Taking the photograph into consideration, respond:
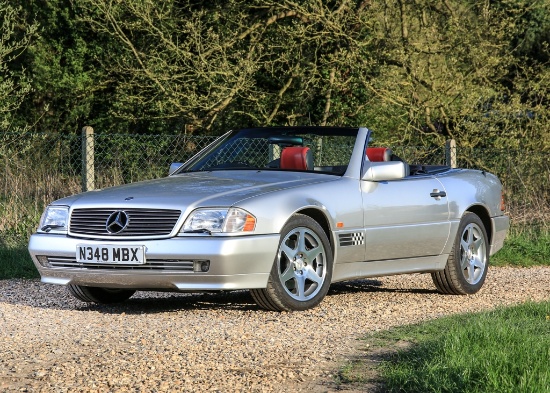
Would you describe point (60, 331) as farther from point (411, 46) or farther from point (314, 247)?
point (411, 46)

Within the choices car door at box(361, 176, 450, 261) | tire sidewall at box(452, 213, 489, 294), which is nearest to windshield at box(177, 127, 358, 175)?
car door at box(361, 176, 450, 261)

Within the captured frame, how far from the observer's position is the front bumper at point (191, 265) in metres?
7.96

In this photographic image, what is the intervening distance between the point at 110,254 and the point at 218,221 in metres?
0.86

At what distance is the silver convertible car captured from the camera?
806 cm

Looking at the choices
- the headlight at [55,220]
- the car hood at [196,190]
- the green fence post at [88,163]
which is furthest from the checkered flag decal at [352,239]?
the green fence post at [88,163]

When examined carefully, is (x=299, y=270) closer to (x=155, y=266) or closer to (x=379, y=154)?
(x=155, y=266)

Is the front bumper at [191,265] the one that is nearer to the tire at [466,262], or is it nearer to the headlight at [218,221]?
the headlight at [218,221]

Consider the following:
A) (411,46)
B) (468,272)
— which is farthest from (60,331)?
(411,46)

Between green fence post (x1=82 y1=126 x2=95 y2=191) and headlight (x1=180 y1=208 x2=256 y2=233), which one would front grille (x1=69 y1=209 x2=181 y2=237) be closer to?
headlight (x1=180 y1=208 x2=256 y2=233)

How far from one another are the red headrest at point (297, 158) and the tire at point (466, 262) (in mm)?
1705

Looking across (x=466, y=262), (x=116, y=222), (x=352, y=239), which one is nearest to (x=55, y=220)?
(x=116, y=222)

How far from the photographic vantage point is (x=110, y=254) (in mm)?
8211

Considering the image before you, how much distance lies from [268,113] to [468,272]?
33.9ft

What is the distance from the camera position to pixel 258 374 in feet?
19.3
